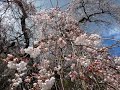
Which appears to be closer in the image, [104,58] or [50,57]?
[104,58]

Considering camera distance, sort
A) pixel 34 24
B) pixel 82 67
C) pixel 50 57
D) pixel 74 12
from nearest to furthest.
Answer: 1. pixel 82 67
2. pixel 50 57
3. pixel 34 24
4. pixel 74 12

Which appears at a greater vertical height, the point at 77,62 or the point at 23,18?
the point at 77,62

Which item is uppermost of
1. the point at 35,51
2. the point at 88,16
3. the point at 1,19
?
the point at 35,51

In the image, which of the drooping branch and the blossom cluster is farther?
the drooping branch

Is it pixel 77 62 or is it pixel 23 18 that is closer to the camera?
pixel 77 62

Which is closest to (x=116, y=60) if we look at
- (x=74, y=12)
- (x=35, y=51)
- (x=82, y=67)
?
(x=82, y=67)

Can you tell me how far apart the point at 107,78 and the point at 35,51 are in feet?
3.42

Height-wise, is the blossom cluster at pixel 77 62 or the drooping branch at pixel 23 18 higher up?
the blossom cluster at pixel 77 62

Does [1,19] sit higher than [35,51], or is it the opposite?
[35,51]

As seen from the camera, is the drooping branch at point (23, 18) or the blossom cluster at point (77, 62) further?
the drooping branch at point (23, 18)

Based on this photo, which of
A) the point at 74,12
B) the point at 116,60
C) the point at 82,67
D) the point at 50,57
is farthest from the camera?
the point at 74,12

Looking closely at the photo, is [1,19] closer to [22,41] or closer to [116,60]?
[22,41]

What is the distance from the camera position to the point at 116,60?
16.3ft

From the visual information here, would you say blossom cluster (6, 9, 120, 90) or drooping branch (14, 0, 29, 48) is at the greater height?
blossom cluster (6, 9, 120, 90)
